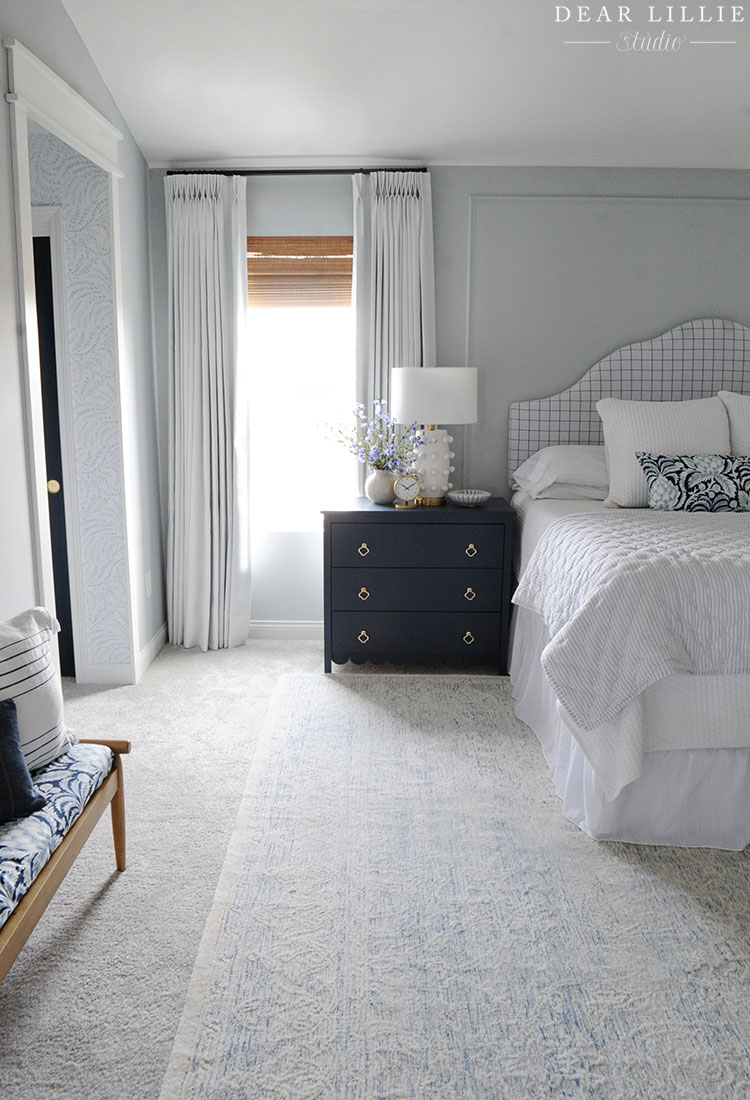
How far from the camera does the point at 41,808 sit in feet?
6.32

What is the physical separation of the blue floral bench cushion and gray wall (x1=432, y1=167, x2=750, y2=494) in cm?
270

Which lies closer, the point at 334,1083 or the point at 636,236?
the point at 334,1083

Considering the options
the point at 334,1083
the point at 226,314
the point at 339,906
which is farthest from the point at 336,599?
the point at 334,1083

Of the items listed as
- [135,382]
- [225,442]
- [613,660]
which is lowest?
[613,660]

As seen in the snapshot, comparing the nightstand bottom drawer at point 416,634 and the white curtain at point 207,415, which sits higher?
the white curtain at point 207,415

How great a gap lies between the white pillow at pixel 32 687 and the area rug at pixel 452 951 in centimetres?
60

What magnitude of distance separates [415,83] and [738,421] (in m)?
2.01

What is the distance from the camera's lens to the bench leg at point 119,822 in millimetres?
2320

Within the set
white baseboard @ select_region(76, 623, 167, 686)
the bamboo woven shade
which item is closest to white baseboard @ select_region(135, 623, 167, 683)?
white baseboard @ select_region(76, 623, 167, 686)

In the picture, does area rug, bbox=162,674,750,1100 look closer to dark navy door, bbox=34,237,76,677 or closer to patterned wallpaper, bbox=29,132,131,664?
patterned wallpaper, bbox=29,132,131,664

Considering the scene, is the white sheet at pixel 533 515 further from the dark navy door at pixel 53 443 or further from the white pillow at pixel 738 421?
the dark navy door at pixel 53 443

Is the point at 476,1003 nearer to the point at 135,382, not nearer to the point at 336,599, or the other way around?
the point at 336,599

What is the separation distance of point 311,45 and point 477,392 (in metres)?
1.60

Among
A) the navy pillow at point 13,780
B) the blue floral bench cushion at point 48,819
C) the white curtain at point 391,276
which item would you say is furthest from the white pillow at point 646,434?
the navy pillow at point 13,780
